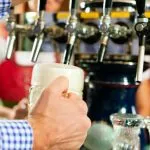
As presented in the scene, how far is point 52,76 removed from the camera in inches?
33.4

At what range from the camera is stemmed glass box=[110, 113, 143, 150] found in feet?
3.18

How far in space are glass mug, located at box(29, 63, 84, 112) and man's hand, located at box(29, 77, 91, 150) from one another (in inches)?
1.4

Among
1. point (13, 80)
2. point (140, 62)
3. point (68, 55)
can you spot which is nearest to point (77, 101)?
point (140, 62)

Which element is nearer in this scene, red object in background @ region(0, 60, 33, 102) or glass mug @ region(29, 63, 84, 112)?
glass mug @ region(29, 63, 84, 112)

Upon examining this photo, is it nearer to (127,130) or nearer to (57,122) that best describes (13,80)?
(127,130)

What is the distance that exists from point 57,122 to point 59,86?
7 centimetres

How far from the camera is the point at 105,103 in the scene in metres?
1.16

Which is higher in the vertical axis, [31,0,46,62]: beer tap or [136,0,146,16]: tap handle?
[136,0,146,16]: tap handle

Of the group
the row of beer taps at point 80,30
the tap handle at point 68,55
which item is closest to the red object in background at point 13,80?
the row of beer taps at point 80,30

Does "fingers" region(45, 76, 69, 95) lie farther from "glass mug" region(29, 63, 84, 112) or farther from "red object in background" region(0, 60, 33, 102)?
"red object in background" region(0, 60, 33, 102)

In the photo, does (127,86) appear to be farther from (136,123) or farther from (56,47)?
(56,47)

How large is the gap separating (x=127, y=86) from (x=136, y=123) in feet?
0.67

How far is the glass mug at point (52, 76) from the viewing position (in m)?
0.85

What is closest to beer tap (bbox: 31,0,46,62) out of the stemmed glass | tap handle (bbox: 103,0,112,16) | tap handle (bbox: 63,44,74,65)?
tap handle (bbox: 63,44,74,65)
